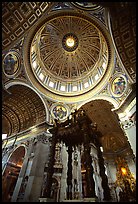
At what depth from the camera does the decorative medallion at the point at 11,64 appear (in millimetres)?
10852

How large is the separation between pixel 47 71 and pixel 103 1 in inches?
410

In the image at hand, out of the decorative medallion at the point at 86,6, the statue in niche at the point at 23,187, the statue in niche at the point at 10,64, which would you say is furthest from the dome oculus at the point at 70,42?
the statue in niche at the point at 23,187

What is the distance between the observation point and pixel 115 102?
38.2 ft

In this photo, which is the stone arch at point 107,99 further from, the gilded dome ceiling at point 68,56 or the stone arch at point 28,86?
the stone arch at point 28,86

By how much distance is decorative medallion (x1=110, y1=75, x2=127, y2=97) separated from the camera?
11.3 m

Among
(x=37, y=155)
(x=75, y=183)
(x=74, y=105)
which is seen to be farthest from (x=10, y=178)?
(x=74, y=105)

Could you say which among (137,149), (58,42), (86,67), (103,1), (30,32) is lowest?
(137,149)

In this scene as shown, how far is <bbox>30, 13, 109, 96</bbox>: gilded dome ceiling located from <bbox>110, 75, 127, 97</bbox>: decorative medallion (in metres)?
2.02

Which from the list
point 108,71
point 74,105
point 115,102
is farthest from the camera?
point 74,105

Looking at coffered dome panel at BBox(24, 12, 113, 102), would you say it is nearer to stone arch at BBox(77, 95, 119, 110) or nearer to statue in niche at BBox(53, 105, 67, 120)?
stone arch at BBox(77, 95, 119, 110)

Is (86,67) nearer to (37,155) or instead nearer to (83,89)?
(83,89)

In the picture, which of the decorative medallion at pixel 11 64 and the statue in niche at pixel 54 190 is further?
the decorative medallion at pixel 11 64

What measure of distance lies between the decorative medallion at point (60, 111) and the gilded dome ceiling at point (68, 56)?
1735mm

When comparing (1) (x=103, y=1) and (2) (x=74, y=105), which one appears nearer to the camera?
(1) (x=103, y=1)
